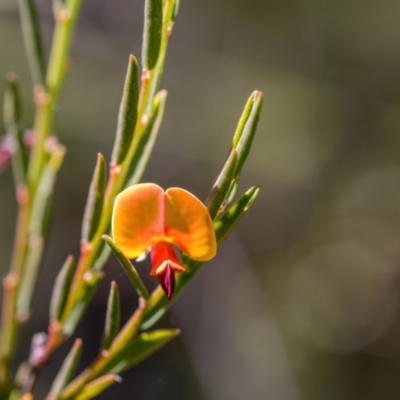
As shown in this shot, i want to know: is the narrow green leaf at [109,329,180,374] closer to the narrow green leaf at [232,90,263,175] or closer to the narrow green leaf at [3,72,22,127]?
the narrow green leaf at [232,90,263,175]

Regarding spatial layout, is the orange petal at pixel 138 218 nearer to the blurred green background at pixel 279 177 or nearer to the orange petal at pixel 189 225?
the orange petal at pixel 189 225

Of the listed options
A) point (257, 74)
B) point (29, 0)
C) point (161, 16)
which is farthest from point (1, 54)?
point (161, 16)

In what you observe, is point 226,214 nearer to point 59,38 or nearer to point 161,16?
point 161,16

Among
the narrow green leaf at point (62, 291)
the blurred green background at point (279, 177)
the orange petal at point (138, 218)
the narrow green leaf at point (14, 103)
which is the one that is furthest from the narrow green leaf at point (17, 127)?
the blurred green background at point (279, 177)

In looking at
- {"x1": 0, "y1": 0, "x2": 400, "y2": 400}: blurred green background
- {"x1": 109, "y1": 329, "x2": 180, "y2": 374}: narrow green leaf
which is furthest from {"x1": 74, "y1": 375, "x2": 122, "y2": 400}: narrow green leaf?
{"x1": 0, "y1": 0, "x2": 400, "y2": 400}: blurred green background

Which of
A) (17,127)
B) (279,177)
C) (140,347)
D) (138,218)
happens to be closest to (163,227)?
(138,218)

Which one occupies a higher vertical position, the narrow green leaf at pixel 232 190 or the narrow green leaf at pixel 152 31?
the narrow green leaf at pixel 152 31
